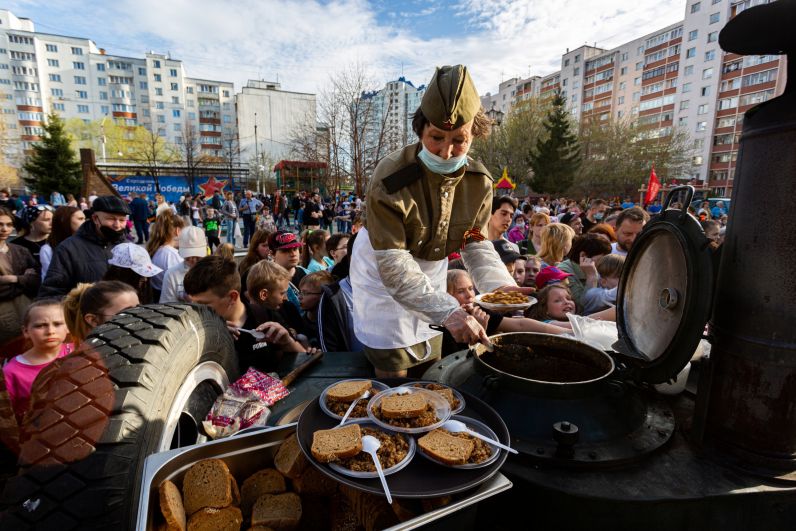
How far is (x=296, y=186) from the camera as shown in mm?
46656

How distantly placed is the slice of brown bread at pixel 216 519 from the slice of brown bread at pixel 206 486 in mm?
14

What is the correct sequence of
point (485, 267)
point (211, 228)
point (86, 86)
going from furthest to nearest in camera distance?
point (86, 86), point (211, 228), point (485, 267)

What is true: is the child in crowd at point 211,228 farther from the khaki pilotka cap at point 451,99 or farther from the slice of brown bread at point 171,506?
the slice of brown bread at point 171,506

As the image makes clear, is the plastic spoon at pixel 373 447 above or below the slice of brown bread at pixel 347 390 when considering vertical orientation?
below

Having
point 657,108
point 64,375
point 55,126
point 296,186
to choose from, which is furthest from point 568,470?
point 657,108

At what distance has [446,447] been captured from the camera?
1.23 meters

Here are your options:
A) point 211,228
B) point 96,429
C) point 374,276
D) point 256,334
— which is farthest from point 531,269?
point 211,228

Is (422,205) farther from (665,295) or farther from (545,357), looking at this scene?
(665,295)

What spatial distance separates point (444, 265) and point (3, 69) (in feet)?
336

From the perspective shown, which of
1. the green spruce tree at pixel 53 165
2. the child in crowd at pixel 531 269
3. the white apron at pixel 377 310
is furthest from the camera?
the green spruce tree at pixel 53 165

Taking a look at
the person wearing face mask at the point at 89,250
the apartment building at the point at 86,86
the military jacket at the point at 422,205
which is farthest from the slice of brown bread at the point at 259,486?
the apartment building at the point at 86,86

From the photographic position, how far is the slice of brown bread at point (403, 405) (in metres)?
1.35

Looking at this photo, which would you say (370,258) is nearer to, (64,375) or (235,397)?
(235,397)

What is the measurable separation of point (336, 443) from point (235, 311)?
196 centimetres
